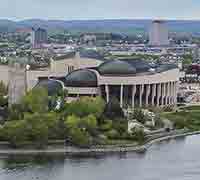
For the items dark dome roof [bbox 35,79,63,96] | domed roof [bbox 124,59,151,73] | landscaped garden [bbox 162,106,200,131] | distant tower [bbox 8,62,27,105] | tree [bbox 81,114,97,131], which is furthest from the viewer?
domed roof [bbox 124,59,151,73]

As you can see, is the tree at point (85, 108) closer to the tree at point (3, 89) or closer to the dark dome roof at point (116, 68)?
the tree at point (3, 89)

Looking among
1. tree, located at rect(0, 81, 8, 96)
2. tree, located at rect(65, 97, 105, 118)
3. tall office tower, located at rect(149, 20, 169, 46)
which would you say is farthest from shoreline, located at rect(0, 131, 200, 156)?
tall office tower, located at rect(149, 20, 169, 46)

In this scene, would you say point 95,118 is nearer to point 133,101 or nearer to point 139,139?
point 139,139

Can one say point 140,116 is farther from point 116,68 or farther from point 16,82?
point 116,68

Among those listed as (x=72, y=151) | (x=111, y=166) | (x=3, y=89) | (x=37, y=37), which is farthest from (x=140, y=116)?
(x=37, y=37)

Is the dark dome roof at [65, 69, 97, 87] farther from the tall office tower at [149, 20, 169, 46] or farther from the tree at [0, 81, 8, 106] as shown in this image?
the tall office tower at [149, 20, 169, 46]

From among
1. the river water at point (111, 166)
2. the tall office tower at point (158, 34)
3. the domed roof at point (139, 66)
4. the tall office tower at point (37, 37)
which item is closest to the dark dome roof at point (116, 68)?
the domed roof at point (139, 66)

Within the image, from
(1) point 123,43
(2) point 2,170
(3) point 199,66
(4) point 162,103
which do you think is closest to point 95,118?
(2) point 2,170
